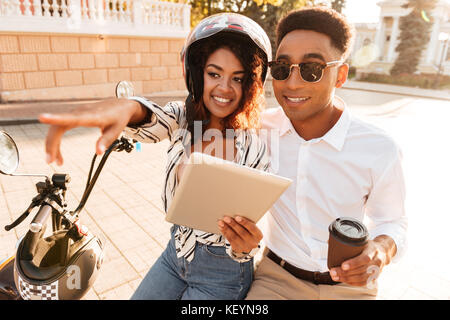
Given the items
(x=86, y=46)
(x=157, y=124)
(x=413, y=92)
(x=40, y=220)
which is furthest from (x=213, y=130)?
(x=413, y=92)

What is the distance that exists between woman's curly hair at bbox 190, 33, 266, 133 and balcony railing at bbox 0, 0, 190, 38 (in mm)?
10827

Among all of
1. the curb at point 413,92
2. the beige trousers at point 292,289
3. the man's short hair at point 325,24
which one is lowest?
the curb at point 413,92

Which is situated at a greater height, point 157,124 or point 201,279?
point 157,124

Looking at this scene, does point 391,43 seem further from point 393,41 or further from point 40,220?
point 40,220

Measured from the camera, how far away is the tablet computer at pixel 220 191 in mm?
1202

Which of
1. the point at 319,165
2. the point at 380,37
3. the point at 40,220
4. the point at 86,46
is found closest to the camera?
the point at 40,220

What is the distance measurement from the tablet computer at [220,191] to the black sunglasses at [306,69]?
0.85 meters

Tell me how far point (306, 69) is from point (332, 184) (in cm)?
69

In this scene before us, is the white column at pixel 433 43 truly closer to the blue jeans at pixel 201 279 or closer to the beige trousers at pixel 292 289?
the beige trousers at pixel 292 289

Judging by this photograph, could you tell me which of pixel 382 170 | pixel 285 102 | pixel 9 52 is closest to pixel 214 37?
pixel 285 102

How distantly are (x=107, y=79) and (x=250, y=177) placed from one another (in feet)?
→ 41.4

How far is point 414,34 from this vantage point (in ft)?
104

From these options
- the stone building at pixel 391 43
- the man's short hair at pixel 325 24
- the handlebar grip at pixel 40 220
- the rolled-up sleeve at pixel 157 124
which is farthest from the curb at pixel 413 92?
the handlebar grip at pixel 40 220

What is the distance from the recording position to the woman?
69.8 inches
